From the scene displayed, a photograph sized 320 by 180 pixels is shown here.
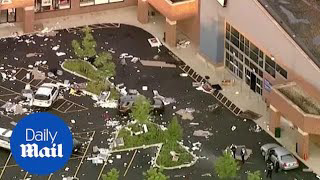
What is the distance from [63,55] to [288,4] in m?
19.8

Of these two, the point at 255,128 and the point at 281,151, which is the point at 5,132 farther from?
the point at 281,151

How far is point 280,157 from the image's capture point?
72.7 metres

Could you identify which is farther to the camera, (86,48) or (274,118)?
(86,48)

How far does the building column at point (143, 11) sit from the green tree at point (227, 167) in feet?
86.8

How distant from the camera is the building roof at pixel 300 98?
244 ft

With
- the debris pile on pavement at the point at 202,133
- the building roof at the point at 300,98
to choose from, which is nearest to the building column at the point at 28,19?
the debris pile on pavement at the point at 202,133

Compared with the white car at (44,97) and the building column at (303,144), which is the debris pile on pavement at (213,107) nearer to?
the building column at (303,144)

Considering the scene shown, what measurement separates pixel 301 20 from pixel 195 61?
40.3ft

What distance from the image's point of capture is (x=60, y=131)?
176 feet

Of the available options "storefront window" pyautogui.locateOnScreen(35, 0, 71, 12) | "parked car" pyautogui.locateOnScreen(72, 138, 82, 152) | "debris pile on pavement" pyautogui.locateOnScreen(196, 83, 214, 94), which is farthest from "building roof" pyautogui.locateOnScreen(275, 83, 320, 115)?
"storefront window" pyautogui.locateOnScreen(35, 0, 71, 12)

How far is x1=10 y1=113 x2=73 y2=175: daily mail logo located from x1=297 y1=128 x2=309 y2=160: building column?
2464 centimetres

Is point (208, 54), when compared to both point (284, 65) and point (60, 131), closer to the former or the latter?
point (284, 65)

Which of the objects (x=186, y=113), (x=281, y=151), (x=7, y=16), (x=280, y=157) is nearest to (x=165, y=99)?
(x=186, y=113)

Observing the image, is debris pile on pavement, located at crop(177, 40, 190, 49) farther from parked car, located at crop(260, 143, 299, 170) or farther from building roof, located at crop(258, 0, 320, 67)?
parked car, located at crop(260, 143, 299, 170)
